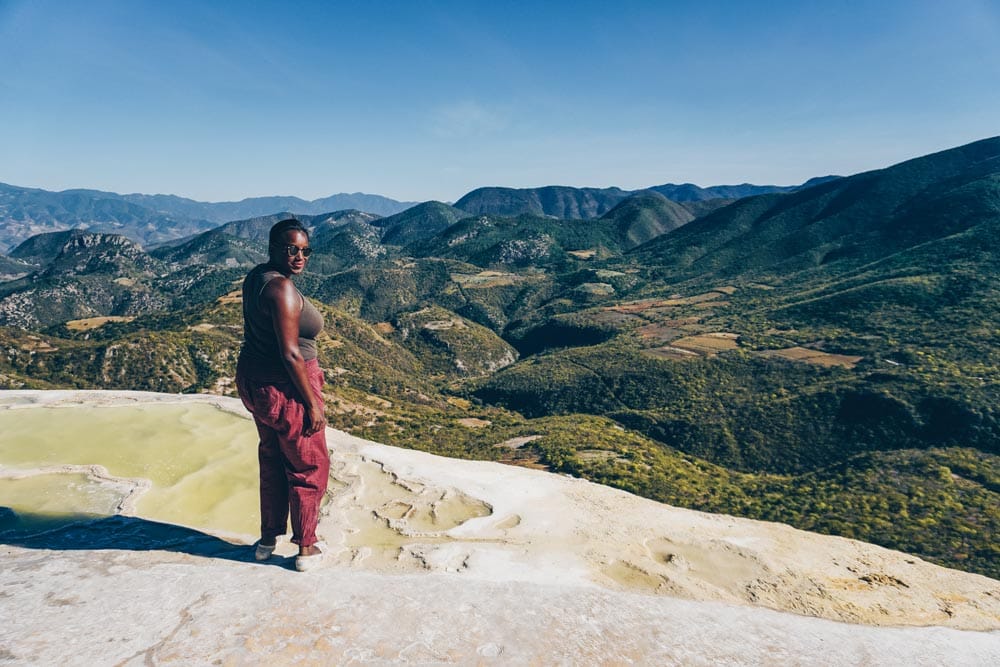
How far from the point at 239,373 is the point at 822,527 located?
36.0 meters

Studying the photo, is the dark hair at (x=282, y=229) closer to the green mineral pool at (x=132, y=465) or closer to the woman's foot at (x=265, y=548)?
the woman's foot at (x=265, y=548)

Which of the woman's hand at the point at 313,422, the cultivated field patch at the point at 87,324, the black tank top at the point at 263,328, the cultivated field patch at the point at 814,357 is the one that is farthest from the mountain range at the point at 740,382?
the black tank top at the point at 263,328

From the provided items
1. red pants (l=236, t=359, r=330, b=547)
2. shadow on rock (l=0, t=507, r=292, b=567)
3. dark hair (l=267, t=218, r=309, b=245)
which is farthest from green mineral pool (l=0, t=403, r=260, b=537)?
dark hair (l=267, t=218, r=309, b=245)

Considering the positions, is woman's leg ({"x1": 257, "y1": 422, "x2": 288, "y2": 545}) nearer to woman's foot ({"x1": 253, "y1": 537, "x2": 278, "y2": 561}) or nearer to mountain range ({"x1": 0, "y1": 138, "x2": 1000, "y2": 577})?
woman's foot ({"x1": 253, "y1": 537, "x2": 278, "y2": 561})

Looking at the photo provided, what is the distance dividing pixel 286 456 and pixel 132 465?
6163 mm

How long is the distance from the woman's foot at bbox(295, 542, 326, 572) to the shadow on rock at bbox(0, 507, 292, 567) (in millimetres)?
334

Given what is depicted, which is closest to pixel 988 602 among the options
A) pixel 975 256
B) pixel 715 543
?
pixel 715 543

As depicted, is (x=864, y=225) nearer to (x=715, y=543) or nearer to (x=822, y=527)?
(x=822, y=527)

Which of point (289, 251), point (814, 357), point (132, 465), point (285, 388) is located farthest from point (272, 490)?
point (814, 357)

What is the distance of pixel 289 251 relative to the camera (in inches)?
269

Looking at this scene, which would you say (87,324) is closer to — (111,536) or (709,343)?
(709,343)

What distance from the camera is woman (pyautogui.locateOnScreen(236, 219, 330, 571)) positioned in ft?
21.4

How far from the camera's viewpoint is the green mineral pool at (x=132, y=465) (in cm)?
918

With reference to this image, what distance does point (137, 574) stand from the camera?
21.8ft
